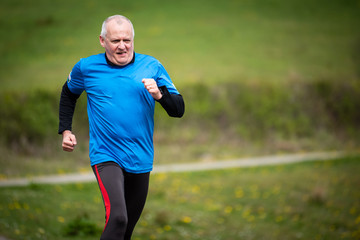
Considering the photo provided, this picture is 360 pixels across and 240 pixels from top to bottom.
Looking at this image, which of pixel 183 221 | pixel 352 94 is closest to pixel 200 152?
pixel 352 94

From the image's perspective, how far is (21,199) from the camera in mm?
8688

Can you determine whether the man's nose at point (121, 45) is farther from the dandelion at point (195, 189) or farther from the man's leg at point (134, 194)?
the dandelion at point (195, 189)

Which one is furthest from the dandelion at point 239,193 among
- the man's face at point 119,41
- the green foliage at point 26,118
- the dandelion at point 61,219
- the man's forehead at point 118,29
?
the man's forehead at point 118,29

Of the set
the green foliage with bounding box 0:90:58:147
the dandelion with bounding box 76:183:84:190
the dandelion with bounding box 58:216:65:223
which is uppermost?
the green foliage with bounding box 0:90:58:147

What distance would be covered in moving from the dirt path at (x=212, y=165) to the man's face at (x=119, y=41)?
7996mm

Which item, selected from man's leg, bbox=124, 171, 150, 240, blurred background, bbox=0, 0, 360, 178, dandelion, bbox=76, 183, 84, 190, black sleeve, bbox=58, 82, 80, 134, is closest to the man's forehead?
black sleeve, bbox=58, 82, 80, 134

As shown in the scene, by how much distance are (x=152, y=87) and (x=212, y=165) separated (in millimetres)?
12826

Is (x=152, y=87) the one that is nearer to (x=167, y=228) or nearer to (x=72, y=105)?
(x=72, y=105)

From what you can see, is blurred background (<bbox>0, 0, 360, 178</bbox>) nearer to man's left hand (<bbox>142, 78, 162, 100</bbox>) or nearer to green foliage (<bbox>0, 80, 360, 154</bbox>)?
green foliage (<bbox>0, 80, 360, 154</bbox>)

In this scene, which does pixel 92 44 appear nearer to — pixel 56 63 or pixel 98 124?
pixel 56 63

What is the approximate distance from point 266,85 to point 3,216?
16277mm

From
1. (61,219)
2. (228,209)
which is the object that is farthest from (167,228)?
(228,209)

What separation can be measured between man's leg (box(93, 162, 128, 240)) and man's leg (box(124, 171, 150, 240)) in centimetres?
19

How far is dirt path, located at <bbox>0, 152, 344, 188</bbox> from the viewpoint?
13.0 metres
